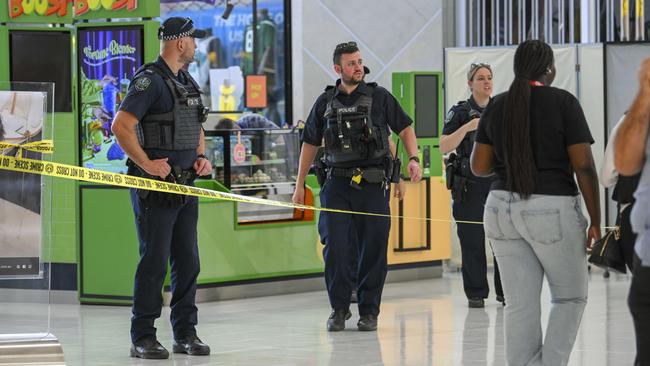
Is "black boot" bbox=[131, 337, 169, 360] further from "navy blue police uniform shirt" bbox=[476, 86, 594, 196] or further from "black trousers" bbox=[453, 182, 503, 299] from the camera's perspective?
"black trousers" bbox=[453, 182, 503, 299]

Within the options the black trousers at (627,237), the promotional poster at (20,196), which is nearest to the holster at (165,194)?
the promotional poster at (20,196)

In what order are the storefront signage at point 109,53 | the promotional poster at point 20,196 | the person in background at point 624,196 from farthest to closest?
the storefront signage at point 109,53, the promotional poster at point 20,196, the person in background at point 624,196

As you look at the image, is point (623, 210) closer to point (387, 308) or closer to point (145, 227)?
point (145, 227)

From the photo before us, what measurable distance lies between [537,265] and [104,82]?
4.71 metres

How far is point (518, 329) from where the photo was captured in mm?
5066

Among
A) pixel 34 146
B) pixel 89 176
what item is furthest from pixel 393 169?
pixel 34 146

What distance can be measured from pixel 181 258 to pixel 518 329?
7.35 ft

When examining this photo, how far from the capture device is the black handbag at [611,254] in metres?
4.68

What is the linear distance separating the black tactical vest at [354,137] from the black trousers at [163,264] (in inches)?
45.7

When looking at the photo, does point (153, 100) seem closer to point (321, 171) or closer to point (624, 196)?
point (321, 171)

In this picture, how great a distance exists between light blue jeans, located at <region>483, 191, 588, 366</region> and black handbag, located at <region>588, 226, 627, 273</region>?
186 mm

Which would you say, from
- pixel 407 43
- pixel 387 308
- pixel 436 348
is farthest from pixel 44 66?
pixel 407 43

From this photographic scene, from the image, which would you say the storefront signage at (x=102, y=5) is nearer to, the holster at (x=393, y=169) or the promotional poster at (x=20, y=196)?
the holster at (x=393, y=169)

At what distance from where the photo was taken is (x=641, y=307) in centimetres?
415
